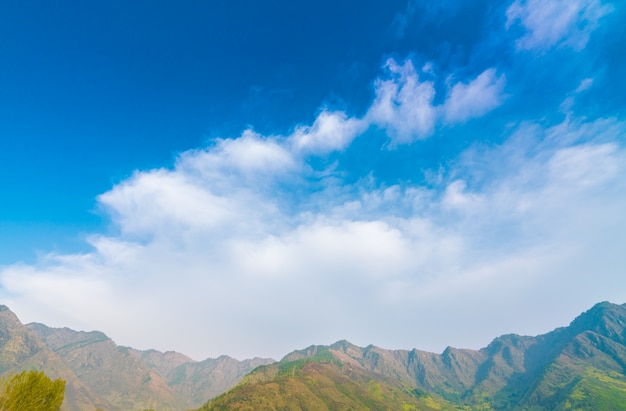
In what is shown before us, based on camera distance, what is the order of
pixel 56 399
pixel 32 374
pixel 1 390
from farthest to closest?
pixel 56 399, pixel 32 374, pixel 1 390

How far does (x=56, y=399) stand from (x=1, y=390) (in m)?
12.9

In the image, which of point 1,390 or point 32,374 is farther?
point 32,374

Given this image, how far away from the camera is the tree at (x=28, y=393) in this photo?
68.2 meters

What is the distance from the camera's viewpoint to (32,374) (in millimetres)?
73938

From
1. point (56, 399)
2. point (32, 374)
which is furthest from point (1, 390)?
point (56, 399)

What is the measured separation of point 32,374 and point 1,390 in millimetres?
5277

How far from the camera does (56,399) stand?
79.3 meters

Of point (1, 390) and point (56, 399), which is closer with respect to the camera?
point (1, 390)

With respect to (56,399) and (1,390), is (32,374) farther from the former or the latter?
(56,399)

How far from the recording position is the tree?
68188 mm

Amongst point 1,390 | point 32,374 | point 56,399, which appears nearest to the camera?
point 1,390

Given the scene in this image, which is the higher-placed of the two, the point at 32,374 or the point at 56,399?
the point at 32,374

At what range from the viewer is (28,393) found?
7125 centimetres
